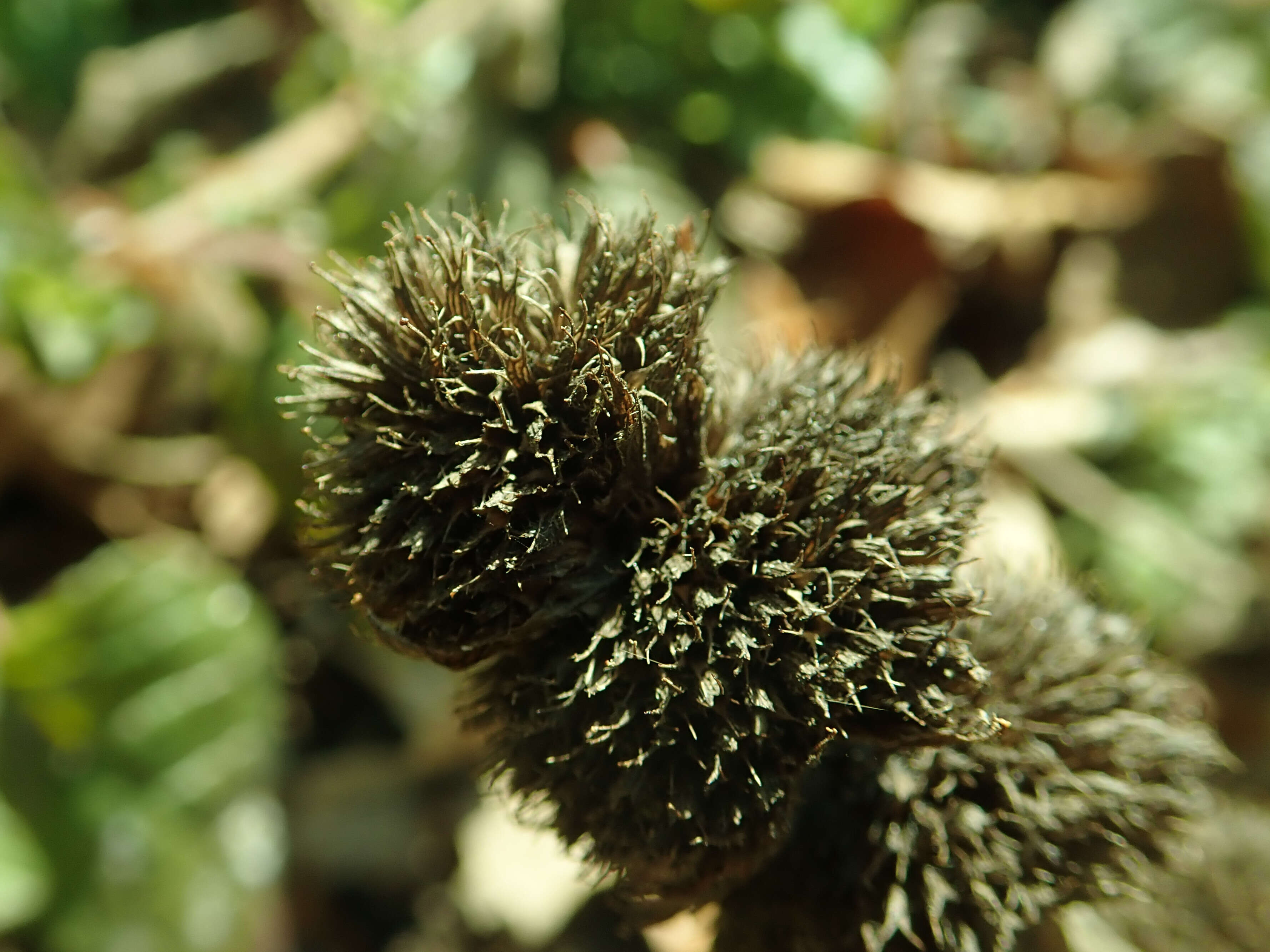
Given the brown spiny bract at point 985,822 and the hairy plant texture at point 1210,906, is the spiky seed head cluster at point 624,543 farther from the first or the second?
the hairy plant texture at point 1210,906

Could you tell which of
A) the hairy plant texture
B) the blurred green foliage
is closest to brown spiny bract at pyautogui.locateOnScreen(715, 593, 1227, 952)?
the hairy plant texture

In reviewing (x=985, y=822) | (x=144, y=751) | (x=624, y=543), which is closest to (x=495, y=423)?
(x=624, y=543)

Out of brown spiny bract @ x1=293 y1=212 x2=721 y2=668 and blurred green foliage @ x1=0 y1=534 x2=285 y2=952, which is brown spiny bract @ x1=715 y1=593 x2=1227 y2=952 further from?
blurred green foliage @ x1=0 y1=534 x2=285 y2=952

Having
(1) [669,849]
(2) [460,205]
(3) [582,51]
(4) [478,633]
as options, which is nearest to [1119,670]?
(1) [669,849]

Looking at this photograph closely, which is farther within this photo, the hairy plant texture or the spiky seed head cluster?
the hairy plant texture

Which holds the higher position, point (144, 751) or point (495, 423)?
point (495, 423)

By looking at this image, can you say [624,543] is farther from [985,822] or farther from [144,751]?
[144,751]
